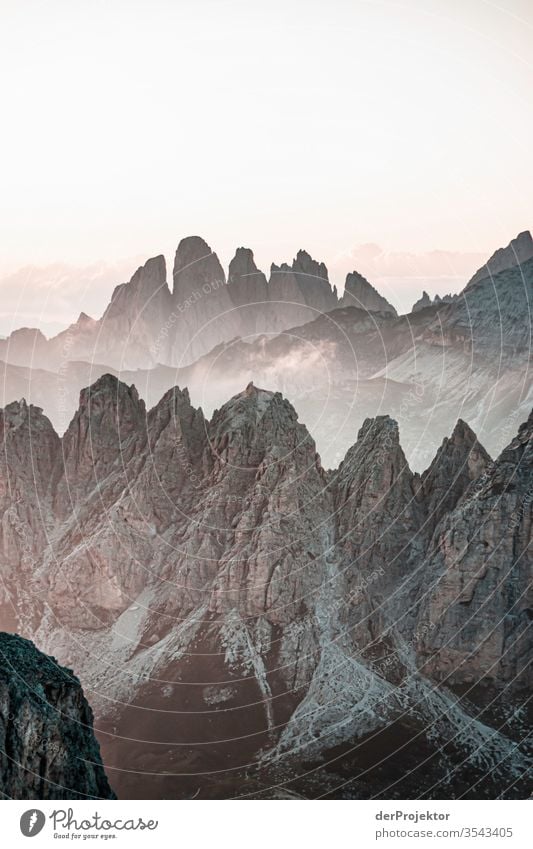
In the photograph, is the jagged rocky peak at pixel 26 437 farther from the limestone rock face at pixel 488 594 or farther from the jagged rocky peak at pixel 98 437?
the limestone rock face at pixel 488 594

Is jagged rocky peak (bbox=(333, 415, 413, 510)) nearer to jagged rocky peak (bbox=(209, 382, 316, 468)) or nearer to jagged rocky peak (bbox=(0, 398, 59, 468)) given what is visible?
jagged rocky peak (bbox=(209, 382, 316, 468))

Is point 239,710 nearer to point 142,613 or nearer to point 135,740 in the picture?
point 135,740

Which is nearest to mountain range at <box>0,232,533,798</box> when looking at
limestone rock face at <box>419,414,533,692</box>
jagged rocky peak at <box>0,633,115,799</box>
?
limestone rock face at <box>419,414,533,692</box>

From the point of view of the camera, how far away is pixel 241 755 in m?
137

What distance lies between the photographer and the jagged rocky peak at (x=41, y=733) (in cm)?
8000

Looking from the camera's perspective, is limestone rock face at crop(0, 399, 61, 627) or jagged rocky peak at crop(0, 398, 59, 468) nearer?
limestone rock face at crop(0, 399, 61, 627)

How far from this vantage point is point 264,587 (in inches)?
6471

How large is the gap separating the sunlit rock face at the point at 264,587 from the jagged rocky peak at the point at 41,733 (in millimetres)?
42533

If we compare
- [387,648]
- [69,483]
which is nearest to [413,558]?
[387,648]

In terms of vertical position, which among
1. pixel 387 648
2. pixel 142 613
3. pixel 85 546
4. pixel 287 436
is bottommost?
pixel 387 648

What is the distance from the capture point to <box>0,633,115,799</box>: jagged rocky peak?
80.0 m

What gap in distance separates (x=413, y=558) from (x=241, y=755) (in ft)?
138

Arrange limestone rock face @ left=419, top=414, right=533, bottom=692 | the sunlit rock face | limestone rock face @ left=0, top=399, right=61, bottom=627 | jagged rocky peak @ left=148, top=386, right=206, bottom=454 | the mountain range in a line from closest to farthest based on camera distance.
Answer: the mountain range
the sunlit rock face
limestone rock face @ left=419, top=414, right=533, bottom=692
limestone rock face @ left=0, top=399, right=61, bottom=627
jagged rocky peak @ left=148, top=386, right=206, bottom=454

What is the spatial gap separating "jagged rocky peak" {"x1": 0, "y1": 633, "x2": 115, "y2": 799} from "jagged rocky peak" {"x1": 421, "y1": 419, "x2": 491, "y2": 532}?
9120cm
